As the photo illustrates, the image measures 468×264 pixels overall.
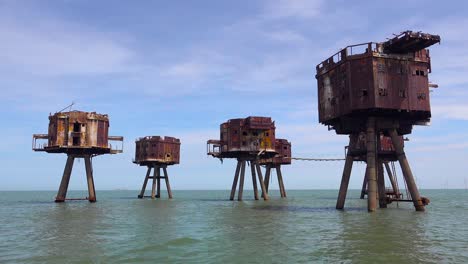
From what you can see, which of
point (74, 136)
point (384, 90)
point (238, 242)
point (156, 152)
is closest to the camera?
point (238, 242)

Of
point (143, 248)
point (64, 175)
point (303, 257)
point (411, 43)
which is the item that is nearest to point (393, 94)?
point (411, 43)

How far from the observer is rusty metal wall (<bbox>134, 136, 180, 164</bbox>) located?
2606 inches

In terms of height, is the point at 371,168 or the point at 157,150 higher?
the point at 157,150

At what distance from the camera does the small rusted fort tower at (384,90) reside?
32312mm

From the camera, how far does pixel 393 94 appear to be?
32.7 meters

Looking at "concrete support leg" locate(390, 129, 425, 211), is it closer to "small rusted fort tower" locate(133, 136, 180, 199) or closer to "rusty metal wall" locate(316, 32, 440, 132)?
"rusty metal wall" locate(316, 32, 440, 132)

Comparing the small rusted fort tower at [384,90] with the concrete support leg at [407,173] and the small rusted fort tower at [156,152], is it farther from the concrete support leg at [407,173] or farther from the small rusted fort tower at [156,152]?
the small rusted fort tower at [156,152]

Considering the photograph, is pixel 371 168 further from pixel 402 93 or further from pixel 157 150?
pixel 157 150

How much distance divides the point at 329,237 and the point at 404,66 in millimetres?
19440

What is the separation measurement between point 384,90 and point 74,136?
34.9m

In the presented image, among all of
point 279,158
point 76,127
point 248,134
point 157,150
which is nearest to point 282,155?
point 279,158

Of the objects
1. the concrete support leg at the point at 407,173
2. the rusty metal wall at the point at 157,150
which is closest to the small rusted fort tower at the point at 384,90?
the concrete support leg at the point at 407,173

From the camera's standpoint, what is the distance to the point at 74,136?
162ft

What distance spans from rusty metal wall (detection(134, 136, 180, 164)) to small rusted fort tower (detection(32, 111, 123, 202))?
1432cm
